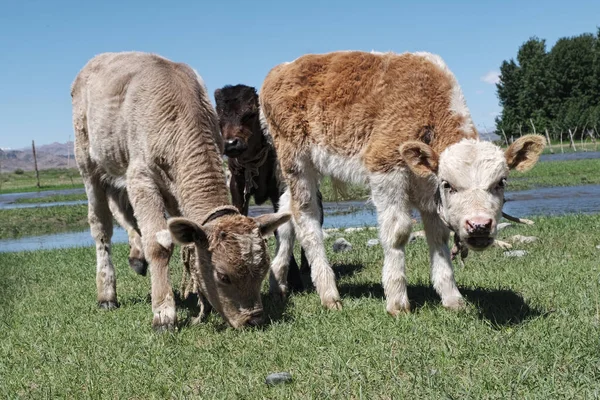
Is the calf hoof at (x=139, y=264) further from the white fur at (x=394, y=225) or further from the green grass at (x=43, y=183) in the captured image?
the green grass at (x=43, y=183)

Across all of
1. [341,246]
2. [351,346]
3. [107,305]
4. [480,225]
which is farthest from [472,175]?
[341,246]

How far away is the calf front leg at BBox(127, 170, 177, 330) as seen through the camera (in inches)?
271

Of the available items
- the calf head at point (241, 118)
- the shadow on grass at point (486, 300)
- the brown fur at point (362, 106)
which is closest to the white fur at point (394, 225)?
the brown fur at point (362, 106)

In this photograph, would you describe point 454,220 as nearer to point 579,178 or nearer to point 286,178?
point 286,178

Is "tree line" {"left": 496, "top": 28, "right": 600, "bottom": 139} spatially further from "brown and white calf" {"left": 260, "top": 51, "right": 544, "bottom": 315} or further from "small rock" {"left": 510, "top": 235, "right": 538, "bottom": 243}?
"brown and white calf" {"left": 260, "top": 51, "right": 544, "bottom": 315}

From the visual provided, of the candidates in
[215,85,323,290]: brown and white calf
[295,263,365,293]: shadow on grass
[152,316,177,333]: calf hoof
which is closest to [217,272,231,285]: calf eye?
[152,316,177,333]: calf hoof

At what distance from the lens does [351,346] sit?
557 cm

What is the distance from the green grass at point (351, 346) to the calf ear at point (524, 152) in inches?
56.6

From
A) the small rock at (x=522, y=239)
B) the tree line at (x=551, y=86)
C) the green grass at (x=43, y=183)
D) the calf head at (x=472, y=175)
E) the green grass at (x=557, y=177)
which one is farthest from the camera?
the tree line at (x=551, y=86)

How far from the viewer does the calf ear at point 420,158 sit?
20.6 ft

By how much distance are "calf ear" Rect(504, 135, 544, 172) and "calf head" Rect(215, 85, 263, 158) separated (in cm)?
385

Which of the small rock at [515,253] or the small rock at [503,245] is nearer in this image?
the small rock at [515,253]

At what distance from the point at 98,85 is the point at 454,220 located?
513 centimetres

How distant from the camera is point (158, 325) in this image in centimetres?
682
